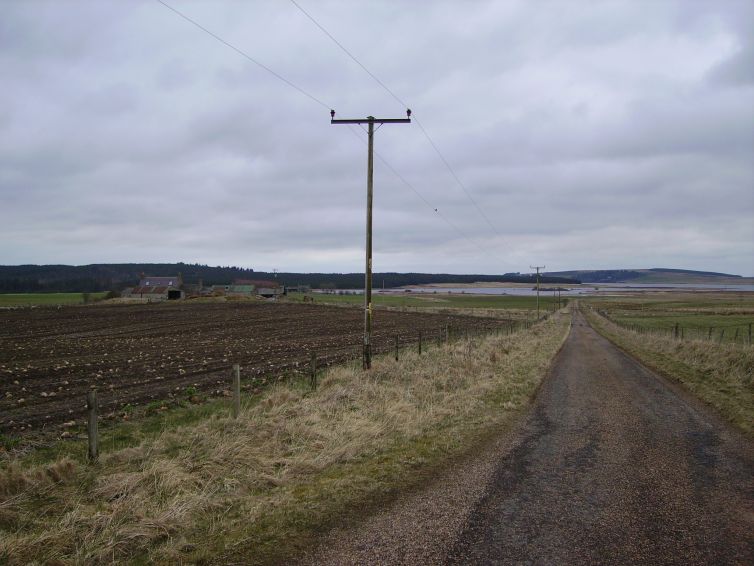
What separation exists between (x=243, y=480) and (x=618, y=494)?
5676 millimetres

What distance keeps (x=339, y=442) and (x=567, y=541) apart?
4596 mm

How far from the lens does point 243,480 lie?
24.1 feet

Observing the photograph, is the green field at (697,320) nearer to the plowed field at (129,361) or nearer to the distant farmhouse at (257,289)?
the plowed field at (129,361)

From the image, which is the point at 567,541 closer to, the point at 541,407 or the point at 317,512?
the point at 317,512

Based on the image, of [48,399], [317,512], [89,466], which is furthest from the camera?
[48,399]

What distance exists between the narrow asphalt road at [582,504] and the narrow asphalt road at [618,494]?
0.06 ft

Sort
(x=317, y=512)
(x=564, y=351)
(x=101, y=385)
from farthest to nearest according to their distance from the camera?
(x=564, y=351), (x=101, y=385), (x=317, y=512)

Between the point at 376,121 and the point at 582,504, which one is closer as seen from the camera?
the point at 582,504

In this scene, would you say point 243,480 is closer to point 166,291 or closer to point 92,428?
point 92,428

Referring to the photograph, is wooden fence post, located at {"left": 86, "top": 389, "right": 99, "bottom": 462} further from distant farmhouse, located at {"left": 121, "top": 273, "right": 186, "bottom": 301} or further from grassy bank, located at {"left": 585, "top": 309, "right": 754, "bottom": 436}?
distant farmhouse, located at {"left": 121, "top": 273, "right": 186, "bottom": 301}

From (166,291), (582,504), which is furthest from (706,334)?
(166,291)

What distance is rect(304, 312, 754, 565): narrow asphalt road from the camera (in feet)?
17.3

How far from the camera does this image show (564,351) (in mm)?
28484

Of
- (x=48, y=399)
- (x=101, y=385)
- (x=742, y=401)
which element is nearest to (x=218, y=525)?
(x=48, y=399)
